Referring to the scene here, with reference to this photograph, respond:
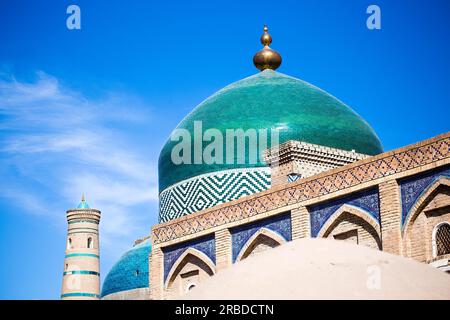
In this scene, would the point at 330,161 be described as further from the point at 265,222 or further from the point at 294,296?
the point at 294,296

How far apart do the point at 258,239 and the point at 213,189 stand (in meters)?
3.13

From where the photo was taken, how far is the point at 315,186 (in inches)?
518

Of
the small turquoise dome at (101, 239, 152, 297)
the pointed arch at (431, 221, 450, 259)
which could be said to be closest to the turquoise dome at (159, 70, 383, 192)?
the small turquoise dome at (101, 239, 152, 297)

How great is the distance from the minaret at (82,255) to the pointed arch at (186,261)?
10.1 meters

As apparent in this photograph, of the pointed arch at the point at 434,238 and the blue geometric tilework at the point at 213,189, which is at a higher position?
the blue geometric tilework at the point at 213,189

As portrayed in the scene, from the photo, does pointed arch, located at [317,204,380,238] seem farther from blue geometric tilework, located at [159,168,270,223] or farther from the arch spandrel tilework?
blue geometric tilework, located at [159,168,270,223]

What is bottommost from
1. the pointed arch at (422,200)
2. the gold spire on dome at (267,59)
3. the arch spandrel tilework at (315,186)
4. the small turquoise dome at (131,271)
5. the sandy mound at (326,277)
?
the sandy mound at (326,277)

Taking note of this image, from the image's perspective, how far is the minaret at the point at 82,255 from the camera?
83.5 feet

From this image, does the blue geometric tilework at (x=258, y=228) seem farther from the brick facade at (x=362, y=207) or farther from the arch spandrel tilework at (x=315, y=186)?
the arch spandrel tilework at (x=315, y=186)

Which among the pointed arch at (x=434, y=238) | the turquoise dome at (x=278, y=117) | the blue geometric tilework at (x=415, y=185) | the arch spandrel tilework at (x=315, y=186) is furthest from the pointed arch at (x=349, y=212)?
the turquoise dome at (x=278, y=117)

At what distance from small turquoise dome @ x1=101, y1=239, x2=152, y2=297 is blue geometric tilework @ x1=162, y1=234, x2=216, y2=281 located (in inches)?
233

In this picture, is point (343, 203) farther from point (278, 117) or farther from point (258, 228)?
point (278, 117)

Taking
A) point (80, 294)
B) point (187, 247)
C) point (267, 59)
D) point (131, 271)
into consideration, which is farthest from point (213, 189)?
point (80, 294)
